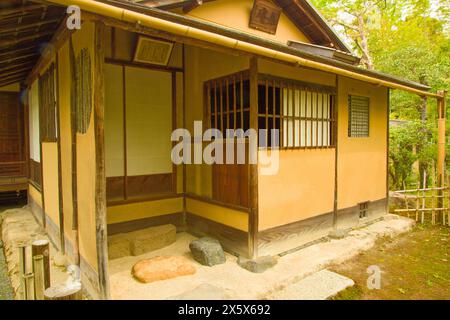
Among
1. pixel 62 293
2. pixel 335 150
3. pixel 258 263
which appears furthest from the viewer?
pixel 335 150

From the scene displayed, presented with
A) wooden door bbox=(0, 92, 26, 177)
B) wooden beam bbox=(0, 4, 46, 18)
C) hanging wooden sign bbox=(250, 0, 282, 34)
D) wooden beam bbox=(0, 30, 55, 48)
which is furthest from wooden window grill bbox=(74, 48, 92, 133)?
wooden door bbox=(0, 92, 26, 177)

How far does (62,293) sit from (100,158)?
1.57m

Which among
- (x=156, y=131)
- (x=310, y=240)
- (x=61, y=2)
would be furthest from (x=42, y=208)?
(x=310, y=240)

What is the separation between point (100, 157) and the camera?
3.74 metres

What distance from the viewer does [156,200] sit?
656cm

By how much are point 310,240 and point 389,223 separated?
2.96 metres

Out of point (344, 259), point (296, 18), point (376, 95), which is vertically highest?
point (296, 18)

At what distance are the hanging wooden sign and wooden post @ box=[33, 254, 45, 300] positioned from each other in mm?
7030

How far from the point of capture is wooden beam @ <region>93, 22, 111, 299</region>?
3689 millimetres

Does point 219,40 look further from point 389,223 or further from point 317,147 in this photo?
point 389,223

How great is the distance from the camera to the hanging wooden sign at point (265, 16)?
25.7ft

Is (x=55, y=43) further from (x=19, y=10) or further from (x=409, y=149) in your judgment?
(x=409, y=149)

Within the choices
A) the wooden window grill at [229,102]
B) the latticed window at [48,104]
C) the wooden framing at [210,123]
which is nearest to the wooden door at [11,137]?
the wooden framing at [210,123]

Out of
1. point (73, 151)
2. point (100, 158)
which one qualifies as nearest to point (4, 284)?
point (73, 151)
